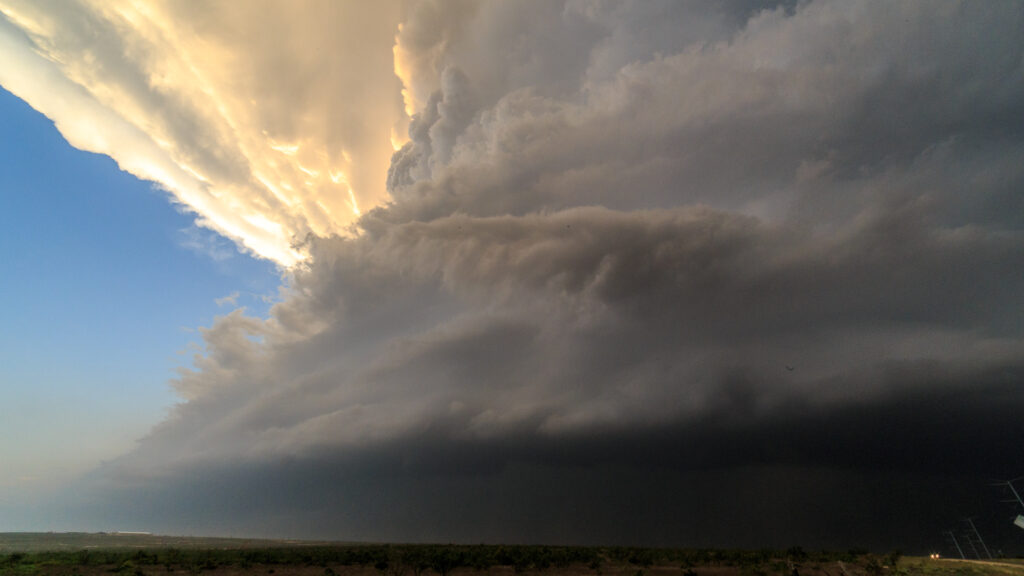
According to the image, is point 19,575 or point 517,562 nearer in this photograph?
point 19,575

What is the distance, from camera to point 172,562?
87.4 metres

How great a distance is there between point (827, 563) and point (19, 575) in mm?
126656

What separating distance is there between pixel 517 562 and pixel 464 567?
30.0 ft

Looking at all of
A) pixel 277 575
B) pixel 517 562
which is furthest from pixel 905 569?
pixel 277 575

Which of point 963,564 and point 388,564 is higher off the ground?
point 388,564

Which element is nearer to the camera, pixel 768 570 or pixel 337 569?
pixel 768 570

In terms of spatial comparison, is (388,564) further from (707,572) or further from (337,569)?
(707,572)

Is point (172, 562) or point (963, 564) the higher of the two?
point (172, 562)

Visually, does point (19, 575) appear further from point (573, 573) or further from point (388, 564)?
point (573, 573)

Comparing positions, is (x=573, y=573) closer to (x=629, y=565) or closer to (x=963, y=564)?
(x=629, y=565)

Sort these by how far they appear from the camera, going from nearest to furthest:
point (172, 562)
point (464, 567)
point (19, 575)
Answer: point (19, 575), point (464, 567), point (172, 562)

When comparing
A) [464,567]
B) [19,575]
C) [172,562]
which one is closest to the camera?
[19,575]

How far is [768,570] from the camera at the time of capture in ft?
235

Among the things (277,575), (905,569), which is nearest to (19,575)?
(277,575)
